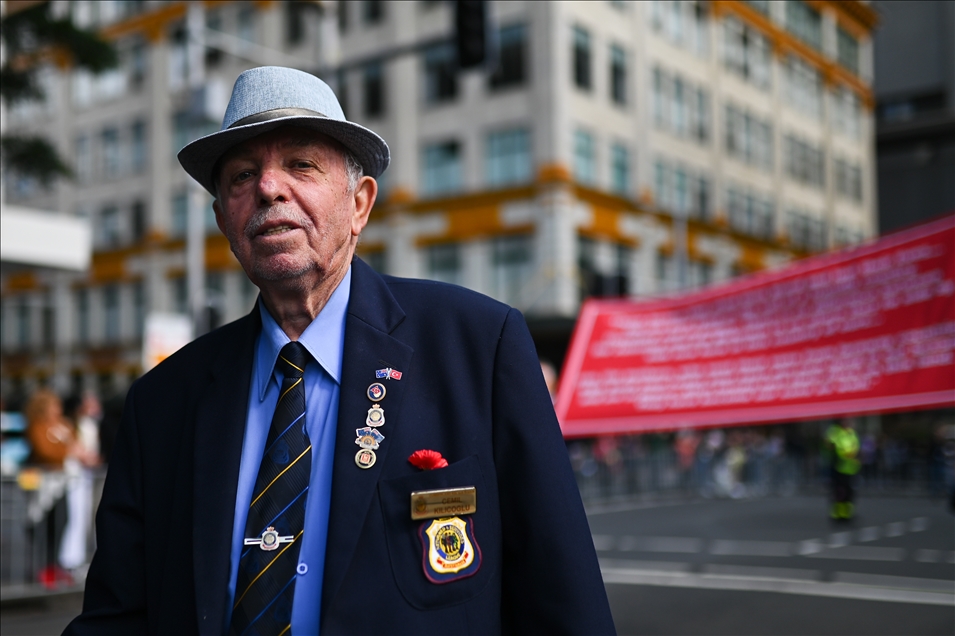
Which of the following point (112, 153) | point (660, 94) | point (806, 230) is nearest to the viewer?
point (660, 94)

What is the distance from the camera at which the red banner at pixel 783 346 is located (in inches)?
196

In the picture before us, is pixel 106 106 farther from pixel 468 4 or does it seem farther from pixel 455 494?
pixel 455 494

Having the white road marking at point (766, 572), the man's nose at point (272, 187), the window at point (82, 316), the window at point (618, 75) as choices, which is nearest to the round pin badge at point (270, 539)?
the man's nose at point (272, 187)

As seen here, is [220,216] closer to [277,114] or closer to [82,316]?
[277,114]

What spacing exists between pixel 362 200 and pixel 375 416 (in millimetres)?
594

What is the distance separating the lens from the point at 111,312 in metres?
44.8

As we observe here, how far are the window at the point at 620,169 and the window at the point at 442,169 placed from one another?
4.63m

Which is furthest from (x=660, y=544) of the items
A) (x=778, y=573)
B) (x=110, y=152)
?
(x=110, y=152)

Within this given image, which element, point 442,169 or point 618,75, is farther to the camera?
point 442,169

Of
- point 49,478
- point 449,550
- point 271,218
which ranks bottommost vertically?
point 49,478

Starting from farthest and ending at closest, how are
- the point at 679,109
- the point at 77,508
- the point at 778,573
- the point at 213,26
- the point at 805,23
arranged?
the point at 213,26
the point at 679,109
the point at 805,23
the point at 778,573
the point at 77,508

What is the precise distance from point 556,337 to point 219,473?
29.0m

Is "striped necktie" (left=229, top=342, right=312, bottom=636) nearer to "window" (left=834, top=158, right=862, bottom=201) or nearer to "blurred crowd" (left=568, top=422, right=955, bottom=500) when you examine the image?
"window" (left=834, top=158, right=862, bottom=201)

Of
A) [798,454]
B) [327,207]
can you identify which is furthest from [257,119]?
[798,454]
